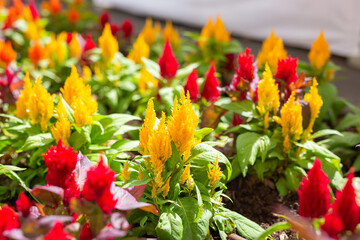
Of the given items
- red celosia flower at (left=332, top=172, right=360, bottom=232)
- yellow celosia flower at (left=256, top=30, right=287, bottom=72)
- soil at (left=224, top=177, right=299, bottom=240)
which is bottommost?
soil at (left=224, top=177, right=299, bottom=240)

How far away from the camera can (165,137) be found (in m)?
Answer: 1.66

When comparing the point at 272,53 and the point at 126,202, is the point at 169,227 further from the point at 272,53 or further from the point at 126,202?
the point at 272,53

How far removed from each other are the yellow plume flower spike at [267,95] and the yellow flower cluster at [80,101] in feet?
2.91

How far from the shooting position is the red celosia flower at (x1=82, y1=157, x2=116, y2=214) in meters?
1.37

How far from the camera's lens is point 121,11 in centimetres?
729

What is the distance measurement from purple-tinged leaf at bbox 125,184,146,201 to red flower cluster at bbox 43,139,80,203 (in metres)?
0.23

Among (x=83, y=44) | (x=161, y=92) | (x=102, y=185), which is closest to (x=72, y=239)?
(x=102, y=185)

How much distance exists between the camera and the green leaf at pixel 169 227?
168 centimetres

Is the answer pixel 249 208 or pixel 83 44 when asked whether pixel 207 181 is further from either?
pixel 83 44

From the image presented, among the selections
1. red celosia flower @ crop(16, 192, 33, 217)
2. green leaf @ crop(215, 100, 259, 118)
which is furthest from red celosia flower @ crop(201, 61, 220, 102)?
red celosia flower @ crop(16, 192, 33, 217)

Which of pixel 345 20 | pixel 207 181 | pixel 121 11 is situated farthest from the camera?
pixel 121 11

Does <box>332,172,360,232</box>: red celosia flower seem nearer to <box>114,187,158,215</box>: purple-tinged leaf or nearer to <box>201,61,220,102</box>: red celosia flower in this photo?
A: <box>114,187,158,215</box>: purple-tinged leaf

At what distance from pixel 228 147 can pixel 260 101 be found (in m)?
0.39

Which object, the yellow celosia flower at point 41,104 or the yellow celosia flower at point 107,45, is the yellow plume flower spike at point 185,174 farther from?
the yellow celosia flower at point 107,45
